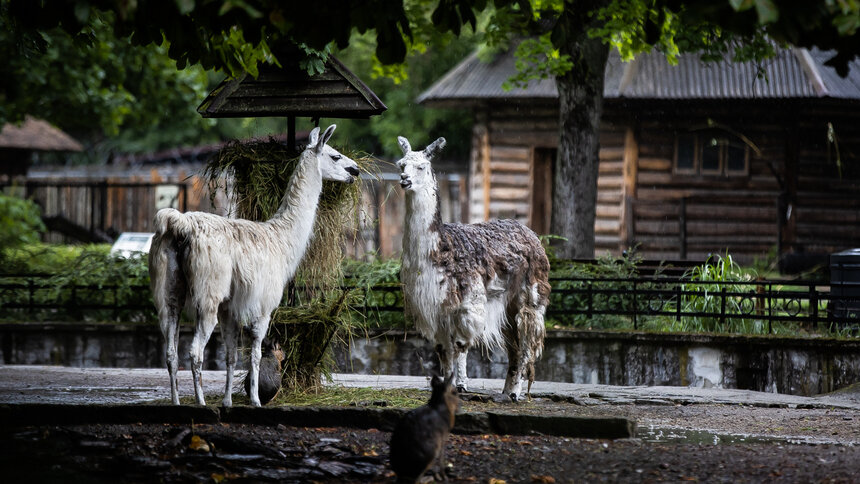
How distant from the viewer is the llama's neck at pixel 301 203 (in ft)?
25.6

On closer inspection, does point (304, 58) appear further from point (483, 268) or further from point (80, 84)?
point (80, 84)

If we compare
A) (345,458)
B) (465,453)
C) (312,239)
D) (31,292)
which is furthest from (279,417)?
(31,292)

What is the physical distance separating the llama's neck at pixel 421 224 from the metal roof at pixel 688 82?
12.2 m

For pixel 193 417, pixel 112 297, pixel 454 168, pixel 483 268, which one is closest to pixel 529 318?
pixel 483 268

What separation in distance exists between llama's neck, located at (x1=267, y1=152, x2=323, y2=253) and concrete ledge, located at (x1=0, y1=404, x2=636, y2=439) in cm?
139

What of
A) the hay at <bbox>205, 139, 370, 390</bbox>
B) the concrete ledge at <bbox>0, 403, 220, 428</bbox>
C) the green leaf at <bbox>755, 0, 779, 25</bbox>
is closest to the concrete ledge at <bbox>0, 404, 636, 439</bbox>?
the concrete ledge at <bbox>0, 403, 220, 428</bbox>

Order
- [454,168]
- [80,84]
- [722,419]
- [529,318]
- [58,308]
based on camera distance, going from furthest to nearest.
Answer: [454,168] < [80,84] < [58,308] < [529,318] < [722,419]

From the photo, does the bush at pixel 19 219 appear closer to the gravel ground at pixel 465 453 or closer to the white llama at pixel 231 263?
the white llama at pixel 231 263

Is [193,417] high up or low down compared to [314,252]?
down

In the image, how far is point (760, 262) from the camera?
64.9 ft

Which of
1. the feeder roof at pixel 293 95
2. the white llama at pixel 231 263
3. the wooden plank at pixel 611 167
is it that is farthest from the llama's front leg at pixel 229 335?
the wooden plank at pixel 611 167

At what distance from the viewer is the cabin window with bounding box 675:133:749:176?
21.3 meters

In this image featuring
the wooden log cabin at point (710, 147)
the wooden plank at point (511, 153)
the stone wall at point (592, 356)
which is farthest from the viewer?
the wooden plank at point (511, 153)

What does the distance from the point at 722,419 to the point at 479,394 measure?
2083 mm
